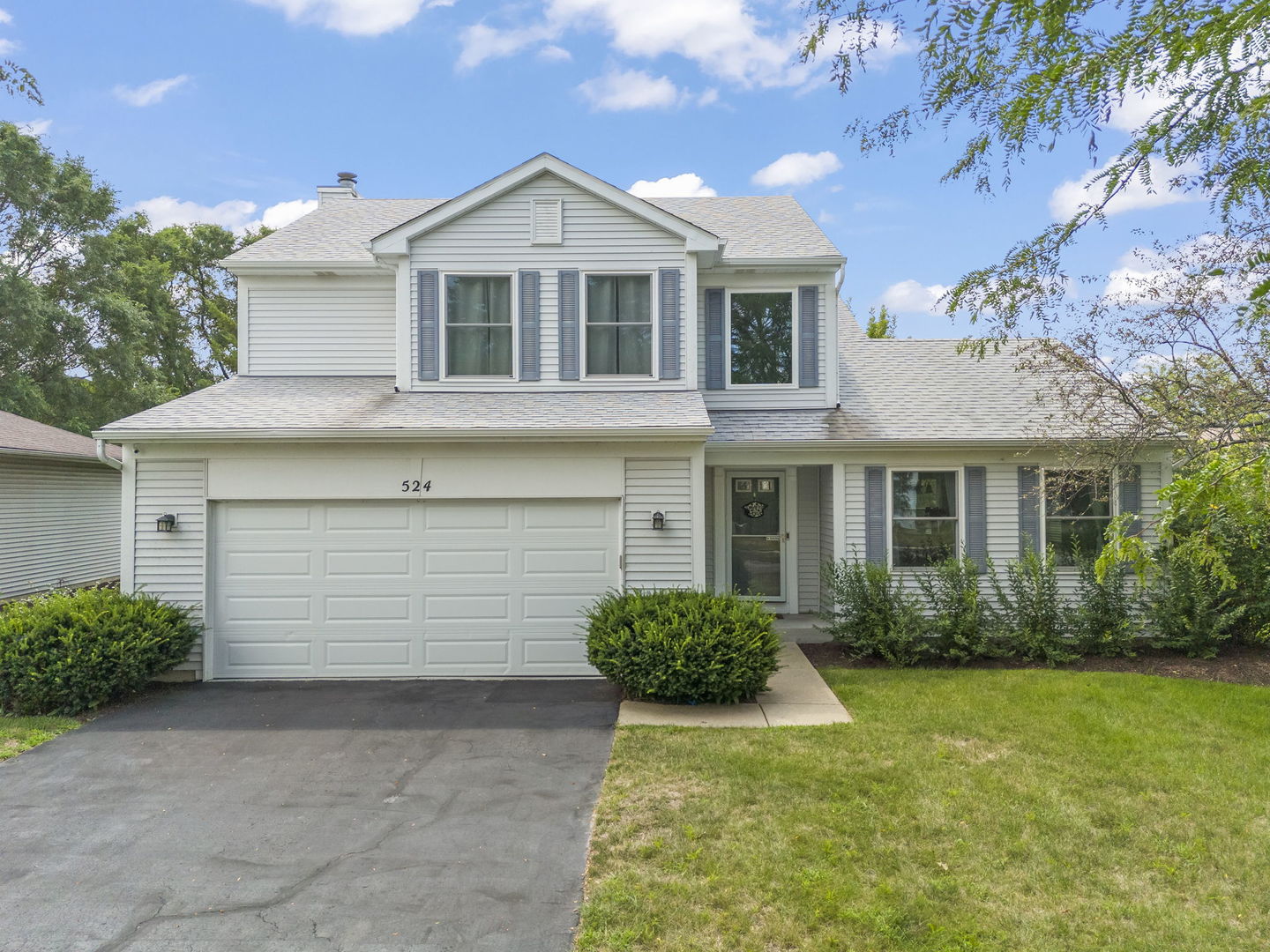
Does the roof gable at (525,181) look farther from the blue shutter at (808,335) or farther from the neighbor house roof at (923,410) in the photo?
the neighbor house roof at (923,410)

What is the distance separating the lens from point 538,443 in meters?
8.15

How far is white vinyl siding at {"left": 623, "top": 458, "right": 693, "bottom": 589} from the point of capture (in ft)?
26.8

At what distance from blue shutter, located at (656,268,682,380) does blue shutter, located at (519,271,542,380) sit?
5.21ft

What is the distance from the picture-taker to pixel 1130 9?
3771mm

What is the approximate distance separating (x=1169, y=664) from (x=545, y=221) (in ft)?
30.4

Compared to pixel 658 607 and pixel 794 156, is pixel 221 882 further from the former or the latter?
pixel 794 156

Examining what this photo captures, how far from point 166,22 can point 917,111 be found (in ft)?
35.4

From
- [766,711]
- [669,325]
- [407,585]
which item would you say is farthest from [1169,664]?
[407,585]

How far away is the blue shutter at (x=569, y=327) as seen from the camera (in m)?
9.30

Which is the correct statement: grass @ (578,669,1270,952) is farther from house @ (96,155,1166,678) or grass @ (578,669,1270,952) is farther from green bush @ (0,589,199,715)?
green bush @ (0,589,199,715)

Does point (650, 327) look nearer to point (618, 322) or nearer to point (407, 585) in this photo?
point (618, 322)

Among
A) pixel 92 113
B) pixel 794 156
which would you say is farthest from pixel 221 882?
pixel 92 113

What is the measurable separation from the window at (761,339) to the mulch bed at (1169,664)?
13.0 ft

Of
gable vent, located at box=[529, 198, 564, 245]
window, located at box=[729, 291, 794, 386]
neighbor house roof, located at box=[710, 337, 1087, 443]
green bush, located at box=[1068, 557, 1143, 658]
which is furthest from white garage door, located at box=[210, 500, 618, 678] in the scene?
green bush, located at box=[1068, 557, 1143, 658]
